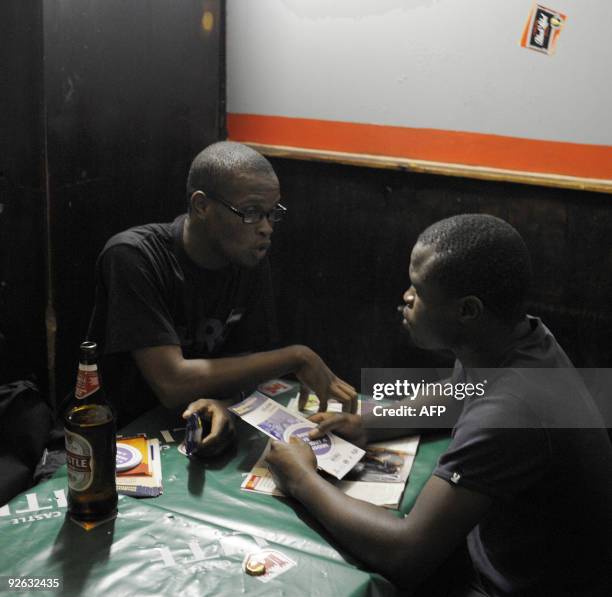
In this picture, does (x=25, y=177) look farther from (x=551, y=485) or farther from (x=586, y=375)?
(x=586, y=375)

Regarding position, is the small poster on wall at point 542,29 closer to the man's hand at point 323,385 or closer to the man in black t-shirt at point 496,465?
the man in black t-shirt at point 496,465

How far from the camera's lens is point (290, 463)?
168 cm

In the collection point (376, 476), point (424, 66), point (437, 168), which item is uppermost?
point (424, 66)

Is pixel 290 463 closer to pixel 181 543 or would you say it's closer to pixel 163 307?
pixel 181 543

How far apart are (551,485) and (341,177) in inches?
69.2

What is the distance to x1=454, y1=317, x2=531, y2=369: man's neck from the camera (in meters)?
1.59

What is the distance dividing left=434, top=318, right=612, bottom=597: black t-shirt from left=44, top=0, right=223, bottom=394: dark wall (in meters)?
1.49

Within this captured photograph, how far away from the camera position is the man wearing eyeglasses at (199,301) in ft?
6.55

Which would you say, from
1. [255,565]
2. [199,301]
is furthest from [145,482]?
[199,301]

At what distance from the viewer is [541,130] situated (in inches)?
99.9

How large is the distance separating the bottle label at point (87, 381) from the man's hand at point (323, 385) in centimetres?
75

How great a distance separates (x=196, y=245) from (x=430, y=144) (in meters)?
1.07

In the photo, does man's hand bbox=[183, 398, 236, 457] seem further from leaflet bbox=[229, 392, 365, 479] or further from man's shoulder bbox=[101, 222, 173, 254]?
man's shoulder bbox=[101, 222, 173, 254]

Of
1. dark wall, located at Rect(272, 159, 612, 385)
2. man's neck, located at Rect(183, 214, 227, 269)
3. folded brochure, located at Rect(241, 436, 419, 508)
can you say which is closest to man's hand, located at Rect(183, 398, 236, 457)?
folded brochure, located at Rect(241, 436, 419, 508)
